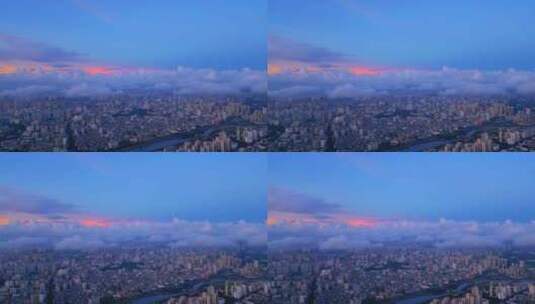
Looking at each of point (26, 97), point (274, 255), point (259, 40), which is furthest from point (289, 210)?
point (26, 97)

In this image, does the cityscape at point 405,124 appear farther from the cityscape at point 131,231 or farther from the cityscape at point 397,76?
the cityscape at point 131,231

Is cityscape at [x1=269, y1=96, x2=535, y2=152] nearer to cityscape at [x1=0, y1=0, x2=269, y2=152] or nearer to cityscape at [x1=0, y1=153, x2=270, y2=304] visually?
cityscape at [x1=0, y1=0, x2=269, y2=152]

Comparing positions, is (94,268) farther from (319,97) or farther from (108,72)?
(319,97)

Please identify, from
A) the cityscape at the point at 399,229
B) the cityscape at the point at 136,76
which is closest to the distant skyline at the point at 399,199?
the cityscape at the point at 399,229

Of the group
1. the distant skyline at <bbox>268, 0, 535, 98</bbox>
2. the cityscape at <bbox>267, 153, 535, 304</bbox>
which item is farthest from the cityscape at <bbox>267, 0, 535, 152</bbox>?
the cityscape at <bbox>267, 153, 535, 304</bbox>

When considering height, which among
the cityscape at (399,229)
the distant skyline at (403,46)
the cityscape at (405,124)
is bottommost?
the cityscape at (399,229)

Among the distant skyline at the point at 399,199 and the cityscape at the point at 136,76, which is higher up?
the cityscape at the point at 136,76
